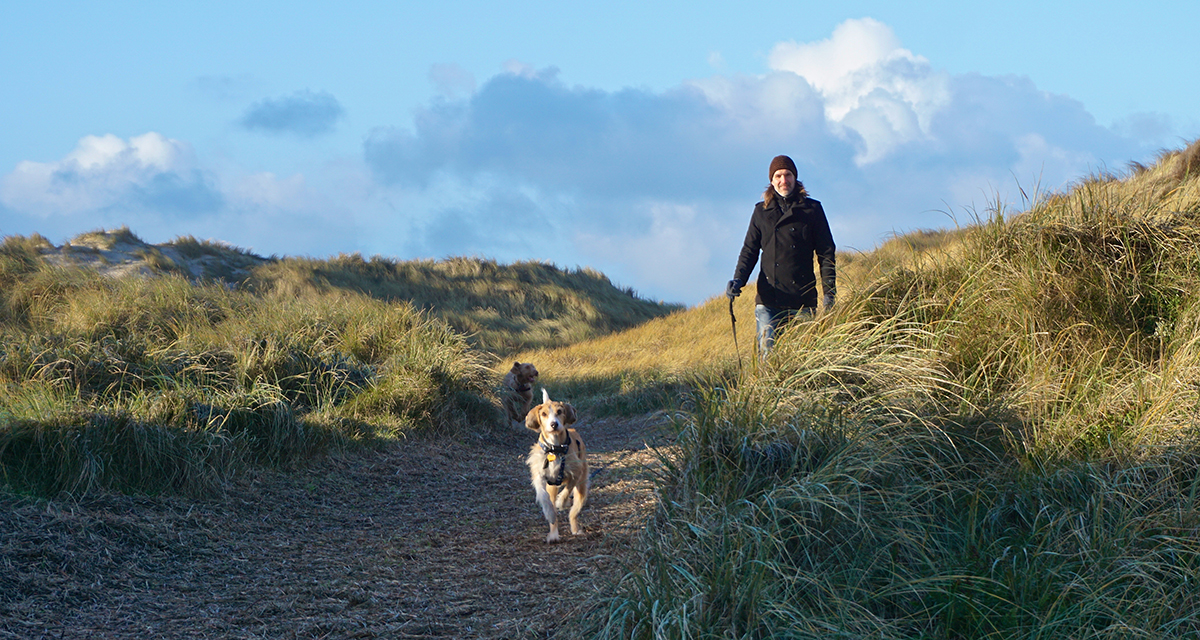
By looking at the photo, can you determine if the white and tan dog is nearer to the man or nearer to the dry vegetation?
the dry vegetation

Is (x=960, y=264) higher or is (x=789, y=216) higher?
(x=789, y=216)

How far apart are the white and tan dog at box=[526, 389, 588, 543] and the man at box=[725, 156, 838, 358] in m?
1.64

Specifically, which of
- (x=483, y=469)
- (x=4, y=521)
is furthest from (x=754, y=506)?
(x=483, y=469)

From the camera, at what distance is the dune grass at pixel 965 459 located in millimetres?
3238

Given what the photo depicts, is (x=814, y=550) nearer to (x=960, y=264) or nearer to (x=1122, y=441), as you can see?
(x=1122, y=441)

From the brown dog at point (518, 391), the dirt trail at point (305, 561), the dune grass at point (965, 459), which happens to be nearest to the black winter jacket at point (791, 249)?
the dune grass at point (965, 459)

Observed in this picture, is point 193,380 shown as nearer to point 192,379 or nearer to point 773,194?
point 192,379

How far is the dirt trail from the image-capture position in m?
3.91

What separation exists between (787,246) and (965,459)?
Answer: 2087mm

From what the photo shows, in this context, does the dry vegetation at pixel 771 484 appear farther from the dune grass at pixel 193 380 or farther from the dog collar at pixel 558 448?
the dog collar at pixel 558 448

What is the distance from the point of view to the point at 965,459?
441cm

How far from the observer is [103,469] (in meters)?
5.41

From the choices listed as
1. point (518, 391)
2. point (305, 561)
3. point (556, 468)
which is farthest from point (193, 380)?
point (556, 468)

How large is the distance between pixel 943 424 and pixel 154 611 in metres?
4.12
